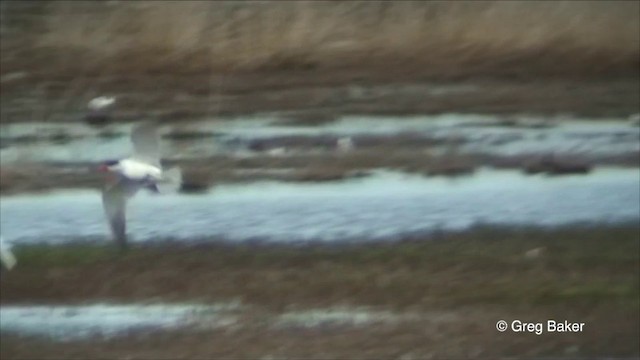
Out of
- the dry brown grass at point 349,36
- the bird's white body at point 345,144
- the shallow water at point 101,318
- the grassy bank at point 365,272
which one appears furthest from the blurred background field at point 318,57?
the shallow water at point 101,318

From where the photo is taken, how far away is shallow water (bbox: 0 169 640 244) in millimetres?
4395

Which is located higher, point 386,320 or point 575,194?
point 575,194

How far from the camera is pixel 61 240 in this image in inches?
172

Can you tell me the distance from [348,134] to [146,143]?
801mm

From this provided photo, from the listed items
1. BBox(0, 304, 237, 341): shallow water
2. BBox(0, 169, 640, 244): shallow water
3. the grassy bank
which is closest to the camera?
BBox(0, 304, 237, 341): shallow water

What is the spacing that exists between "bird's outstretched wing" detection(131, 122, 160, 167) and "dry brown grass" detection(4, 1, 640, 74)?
1.44ft

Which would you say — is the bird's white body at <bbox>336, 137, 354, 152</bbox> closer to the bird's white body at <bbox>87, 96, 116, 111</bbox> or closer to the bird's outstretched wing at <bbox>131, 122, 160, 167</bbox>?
the bird's outstretched wing at <bbox>131, 122, 160, 167</bbox>

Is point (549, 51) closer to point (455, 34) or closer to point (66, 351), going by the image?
point (455, 34)

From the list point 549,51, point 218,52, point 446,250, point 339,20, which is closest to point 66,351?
point 446,250

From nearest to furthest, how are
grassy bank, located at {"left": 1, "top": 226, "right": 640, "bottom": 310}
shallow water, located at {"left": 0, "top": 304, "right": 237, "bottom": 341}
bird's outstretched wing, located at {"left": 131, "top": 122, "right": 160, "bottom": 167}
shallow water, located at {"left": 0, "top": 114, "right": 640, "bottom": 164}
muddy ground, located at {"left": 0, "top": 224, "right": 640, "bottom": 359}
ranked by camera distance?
1. muddy ground, located at {"left": 0, "top": 224, "right": 640, "bottom": 359}
2. shallow water, located at {"left": 0, "top": 304, "right": 237, "bottom": 341}
3. grassy bank, located at {"left": 1, "top": 226, "right": 640, "bottom": 310}
4. bird's outstretched wing, located at {"left": 131, "top": 122, "right": 160, "bottom": 167}
5. shallow water, located at {"left": 0, "top": 114, "right": 640, "bottom": 164}

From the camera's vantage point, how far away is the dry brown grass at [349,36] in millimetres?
5180

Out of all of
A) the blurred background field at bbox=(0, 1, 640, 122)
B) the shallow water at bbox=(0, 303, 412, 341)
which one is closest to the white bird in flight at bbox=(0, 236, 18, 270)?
the shallow water at bbox=(0, 303, 412, 341)

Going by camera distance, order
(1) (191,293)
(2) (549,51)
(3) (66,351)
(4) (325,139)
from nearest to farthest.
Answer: (3) (66,351) < (1) (191,293) < (4) (325,139) < (2) (549,51)

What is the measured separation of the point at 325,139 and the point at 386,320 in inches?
45.4
